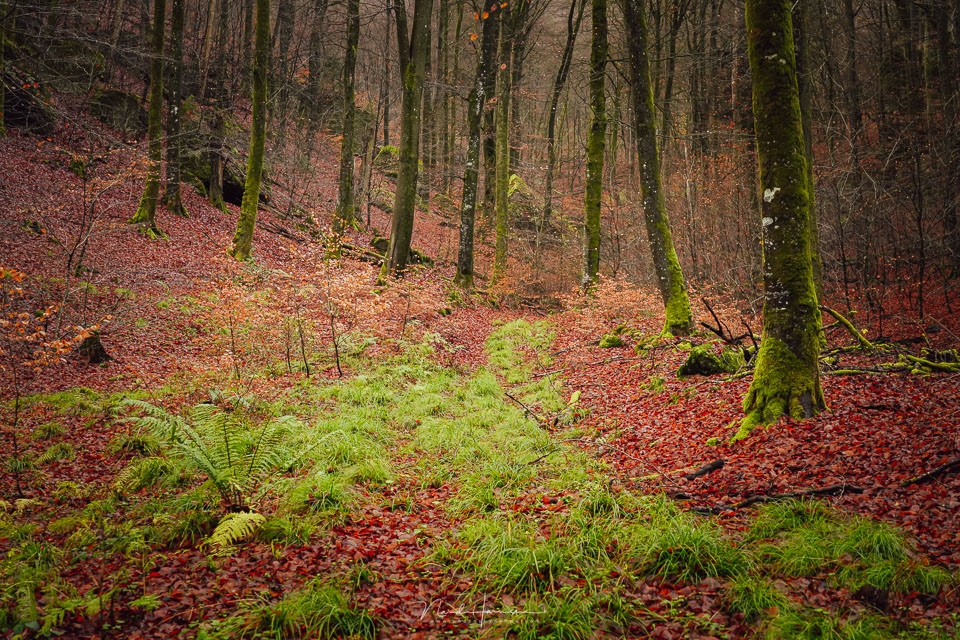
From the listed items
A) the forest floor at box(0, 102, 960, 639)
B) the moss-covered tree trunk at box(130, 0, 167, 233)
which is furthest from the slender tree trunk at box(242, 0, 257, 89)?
the forest floor at box(0, 102, 960, 639)

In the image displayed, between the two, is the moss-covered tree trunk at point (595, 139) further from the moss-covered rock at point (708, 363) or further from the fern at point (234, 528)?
the fern at point (234, 528)

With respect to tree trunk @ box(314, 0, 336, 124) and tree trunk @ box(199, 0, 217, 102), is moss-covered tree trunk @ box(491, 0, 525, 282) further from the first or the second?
tree trunk @ box(199, 0, 217, 102)

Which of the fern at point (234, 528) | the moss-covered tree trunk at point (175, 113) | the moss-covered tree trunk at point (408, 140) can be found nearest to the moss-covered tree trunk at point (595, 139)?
the moss-covered tree trunk at point (408, 140)

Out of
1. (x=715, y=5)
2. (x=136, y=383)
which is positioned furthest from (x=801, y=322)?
(x=715, y=5)

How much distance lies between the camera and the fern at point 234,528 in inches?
146

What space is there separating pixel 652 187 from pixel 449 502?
30.8ft

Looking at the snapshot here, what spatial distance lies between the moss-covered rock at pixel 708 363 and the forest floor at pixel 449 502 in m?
0.29

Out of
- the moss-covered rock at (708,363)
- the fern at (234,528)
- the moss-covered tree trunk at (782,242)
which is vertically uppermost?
the moss-covered tree trunk at (782,242)

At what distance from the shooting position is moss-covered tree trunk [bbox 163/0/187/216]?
15.4m

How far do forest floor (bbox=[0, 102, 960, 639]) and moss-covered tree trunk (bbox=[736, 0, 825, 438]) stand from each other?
1.41 ft

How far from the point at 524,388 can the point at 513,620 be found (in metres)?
6.42

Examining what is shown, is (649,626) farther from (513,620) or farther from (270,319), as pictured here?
(270,319)

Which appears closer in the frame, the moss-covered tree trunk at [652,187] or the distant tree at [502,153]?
the moss-covered tree trunk at [652,187]

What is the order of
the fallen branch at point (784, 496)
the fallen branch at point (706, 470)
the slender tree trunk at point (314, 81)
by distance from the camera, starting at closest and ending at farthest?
the fallen branch at point (784, 496) < the fallen branch at point (706, 470) < the slender tree trunk at point (314, 81)
